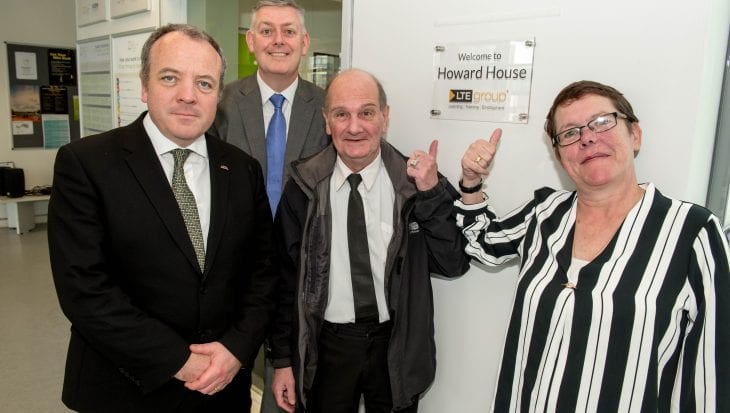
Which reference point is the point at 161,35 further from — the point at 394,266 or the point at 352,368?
the point at 352,368

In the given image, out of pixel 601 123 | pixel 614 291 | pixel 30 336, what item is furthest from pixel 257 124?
pixel 30 336

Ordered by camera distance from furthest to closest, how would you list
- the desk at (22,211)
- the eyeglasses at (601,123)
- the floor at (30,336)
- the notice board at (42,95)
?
the notice board at (42,95) < the desk at (22,211) < the floor at (30,336) < the eyeglasses at (601,123)

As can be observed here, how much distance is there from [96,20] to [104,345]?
12.0 ft

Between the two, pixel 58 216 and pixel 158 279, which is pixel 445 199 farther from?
pixel 58 216

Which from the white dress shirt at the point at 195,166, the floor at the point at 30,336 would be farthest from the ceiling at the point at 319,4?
the white dress shirt at the point at 195,166

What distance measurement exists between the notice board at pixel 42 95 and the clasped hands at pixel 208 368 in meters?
7.02

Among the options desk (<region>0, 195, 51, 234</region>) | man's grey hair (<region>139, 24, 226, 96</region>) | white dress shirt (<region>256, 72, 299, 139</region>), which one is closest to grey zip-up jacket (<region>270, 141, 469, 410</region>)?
white dress shirt (<region>256, 72, 299, 139</region>)

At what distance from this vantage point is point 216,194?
1557 millimetres

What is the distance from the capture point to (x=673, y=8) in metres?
1.37

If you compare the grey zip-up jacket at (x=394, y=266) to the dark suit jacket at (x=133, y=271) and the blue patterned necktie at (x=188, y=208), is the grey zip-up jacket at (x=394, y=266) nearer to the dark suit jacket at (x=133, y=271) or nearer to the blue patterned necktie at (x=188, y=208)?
the dark suit jacket at (x=133, y=271)

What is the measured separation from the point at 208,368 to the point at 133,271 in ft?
1.19

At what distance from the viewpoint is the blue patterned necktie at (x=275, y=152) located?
206 centimetres

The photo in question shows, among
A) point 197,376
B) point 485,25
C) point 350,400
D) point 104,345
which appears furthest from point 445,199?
point 104,345

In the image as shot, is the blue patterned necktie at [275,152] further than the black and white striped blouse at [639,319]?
Yes
